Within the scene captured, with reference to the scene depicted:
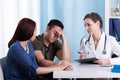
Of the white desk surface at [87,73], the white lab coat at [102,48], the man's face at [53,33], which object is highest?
the man's face at [53,33]

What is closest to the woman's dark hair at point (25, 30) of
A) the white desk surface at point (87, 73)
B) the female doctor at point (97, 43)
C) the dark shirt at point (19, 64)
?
the dark shirt at point (19, 64)

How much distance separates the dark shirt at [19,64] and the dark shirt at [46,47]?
0.39m

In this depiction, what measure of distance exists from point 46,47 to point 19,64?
2.04 ft

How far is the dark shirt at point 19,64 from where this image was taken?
7.16ft

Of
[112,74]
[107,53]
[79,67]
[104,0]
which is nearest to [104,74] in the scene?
[112,74]

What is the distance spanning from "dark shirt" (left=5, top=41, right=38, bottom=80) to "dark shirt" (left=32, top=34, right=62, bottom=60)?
39 centimetres

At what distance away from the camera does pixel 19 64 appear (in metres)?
2.21

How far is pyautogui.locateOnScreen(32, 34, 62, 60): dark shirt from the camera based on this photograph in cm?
271

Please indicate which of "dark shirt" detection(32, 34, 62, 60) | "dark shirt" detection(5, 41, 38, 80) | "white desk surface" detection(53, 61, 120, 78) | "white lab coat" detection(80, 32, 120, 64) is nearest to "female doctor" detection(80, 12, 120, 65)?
"white lab coat" detection(80, 32, 120, 64)

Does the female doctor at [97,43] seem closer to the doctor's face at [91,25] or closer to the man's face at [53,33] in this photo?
the doctor's face at [91,25]

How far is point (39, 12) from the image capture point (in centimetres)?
360

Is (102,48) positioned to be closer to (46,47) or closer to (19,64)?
(46,47)

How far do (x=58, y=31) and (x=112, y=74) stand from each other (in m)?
0.95

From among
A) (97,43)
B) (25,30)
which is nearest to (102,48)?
(97,43)
